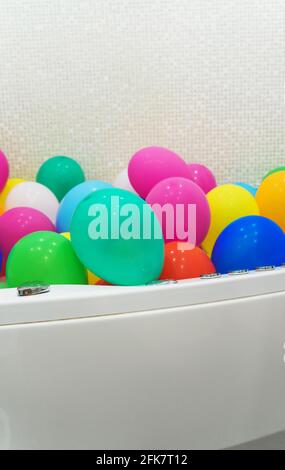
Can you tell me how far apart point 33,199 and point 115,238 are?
2.61 feet

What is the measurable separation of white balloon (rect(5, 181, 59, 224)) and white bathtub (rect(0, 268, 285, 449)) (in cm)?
76

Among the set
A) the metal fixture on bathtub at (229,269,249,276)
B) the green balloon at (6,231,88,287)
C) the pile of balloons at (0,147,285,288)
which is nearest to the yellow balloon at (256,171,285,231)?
the pile of balloons at (0,147,285,288)

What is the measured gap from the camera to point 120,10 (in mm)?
2402

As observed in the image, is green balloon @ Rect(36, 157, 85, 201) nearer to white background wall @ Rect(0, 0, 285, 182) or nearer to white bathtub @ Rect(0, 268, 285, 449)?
white background wall @ Rect(0, 0, 285, 182)

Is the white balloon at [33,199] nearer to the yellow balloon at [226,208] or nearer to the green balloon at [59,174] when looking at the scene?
the green balloon at [59,174]

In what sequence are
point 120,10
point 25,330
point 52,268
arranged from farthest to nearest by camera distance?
point 120,10
point 52,268
point 25,330

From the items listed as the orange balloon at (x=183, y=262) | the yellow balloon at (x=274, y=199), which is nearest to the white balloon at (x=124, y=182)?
the yellow balloon at (x=274, y=199)

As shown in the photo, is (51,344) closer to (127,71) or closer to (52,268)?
(52,268)

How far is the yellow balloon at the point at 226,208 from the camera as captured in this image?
1.76 meters

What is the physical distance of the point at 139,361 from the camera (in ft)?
4.25

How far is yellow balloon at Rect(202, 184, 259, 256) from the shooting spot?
5.77 feet

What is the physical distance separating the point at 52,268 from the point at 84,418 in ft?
1.19

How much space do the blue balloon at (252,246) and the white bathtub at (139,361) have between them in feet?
0.28
